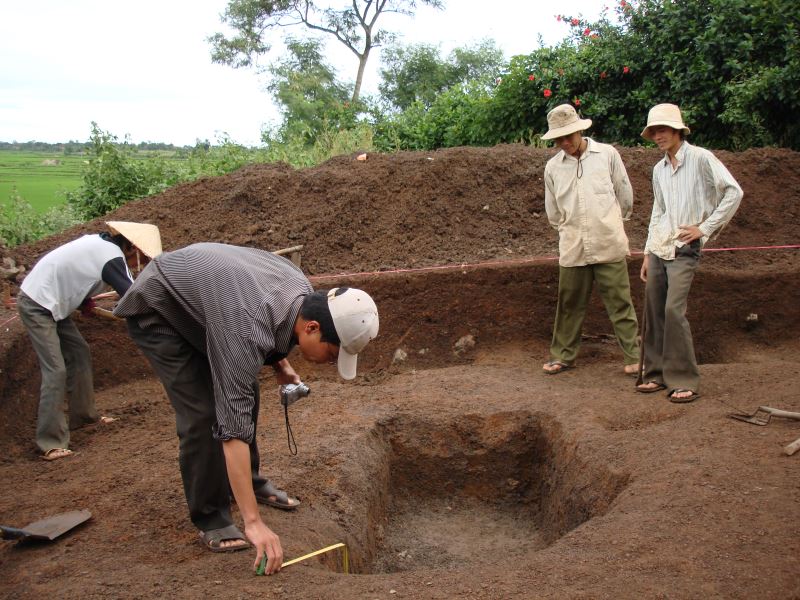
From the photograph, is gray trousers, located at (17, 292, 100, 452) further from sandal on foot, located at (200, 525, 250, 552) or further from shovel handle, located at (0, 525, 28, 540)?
sandal on foot, located at (200, 525, 250, 552)

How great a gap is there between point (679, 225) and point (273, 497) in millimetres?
3222

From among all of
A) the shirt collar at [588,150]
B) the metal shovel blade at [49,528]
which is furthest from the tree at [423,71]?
the metal shovel blade at [49,528]

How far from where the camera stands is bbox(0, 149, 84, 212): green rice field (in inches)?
551

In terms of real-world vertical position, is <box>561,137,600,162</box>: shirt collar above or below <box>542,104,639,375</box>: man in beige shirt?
above

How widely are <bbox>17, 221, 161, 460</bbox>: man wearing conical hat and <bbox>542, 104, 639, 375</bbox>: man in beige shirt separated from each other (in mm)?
3029

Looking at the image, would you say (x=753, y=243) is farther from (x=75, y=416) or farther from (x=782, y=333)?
(x=75, y=416)

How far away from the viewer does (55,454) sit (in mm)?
5578

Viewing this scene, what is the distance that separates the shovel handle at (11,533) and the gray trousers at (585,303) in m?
4.14

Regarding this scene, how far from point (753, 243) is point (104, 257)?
6663mm

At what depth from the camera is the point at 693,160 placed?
5.47 meters

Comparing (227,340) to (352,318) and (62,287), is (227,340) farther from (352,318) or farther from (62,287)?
(62,287)

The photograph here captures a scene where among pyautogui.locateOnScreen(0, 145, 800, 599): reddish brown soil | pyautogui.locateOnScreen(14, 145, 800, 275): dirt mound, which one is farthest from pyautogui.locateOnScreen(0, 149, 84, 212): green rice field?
pyautogui.locateOnScreen(0, 145, 800, 599): reddish brown soil

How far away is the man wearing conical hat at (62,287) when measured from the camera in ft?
17.6

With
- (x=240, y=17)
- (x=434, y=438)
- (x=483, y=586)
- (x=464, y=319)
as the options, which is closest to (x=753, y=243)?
(x=464, y=319)
